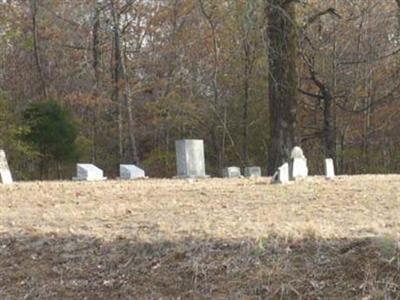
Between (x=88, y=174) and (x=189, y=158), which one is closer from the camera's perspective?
(x=189, y=158)

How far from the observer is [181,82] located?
33688 mm

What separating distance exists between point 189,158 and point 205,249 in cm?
900

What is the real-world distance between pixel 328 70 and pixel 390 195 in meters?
22.7

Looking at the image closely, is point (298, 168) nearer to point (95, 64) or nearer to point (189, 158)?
point (189, 158)

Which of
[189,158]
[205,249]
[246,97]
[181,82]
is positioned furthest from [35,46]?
[205,249]

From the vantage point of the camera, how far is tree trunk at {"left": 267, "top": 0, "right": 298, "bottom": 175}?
47.0 ft

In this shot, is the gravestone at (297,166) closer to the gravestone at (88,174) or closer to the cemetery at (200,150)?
the cemetery at (200,150)

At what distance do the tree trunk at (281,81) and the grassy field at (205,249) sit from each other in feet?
18.0

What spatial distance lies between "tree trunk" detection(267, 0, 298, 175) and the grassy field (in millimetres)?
5483

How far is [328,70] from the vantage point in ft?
102

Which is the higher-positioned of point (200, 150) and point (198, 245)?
point (200, 150)

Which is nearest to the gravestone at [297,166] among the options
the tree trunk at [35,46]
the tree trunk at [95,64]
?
the tree trunk at [95,64]

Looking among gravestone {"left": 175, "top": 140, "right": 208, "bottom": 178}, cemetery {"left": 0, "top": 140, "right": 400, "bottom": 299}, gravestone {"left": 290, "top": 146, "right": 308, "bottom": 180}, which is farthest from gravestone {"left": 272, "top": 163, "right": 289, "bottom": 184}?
gravestone {"left": 175, "top": 140, "right": 208, "bottom": 178}

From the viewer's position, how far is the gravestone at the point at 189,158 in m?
14.8
